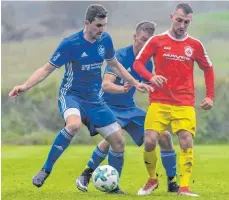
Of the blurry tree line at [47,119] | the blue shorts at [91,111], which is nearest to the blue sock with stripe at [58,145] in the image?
the blue shorts at [91,111]

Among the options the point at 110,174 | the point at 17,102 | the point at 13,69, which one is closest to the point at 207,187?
the point at 110,174

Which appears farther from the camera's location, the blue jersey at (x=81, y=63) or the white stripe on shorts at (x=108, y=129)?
the white stripe on shorts at (x=108, y=129)

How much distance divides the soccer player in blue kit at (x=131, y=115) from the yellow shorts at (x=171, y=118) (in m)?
0.52

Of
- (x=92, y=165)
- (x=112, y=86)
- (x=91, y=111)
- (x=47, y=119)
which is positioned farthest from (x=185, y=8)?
(x=47, y=119)

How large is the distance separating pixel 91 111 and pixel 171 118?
3.15ft

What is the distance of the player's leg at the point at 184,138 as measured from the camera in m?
9.39

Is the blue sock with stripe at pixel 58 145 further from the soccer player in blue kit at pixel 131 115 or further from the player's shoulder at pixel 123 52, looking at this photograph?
the player's shoulder at pixel 123 52

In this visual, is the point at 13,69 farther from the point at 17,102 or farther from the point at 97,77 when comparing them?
the point at 97,77

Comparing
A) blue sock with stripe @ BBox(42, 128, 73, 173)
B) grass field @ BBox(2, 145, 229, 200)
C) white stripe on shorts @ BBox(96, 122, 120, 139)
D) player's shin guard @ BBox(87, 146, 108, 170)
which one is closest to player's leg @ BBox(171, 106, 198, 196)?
grass field @ BBox(2, 145, 229, 200)

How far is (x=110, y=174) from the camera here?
9.76m

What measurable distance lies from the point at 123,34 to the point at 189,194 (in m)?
16.8

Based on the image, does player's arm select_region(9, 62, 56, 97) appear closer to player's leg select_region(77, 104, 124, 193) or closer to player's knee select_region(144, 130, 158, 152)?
player's leg select_region(77, 104, 124, 193)

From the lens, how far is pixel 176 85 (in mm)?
9508

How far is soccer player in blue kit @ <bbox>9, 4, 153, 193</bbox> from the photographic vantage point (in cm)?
936
